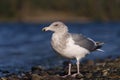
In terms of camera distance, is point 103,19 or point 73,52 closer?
point 73,52

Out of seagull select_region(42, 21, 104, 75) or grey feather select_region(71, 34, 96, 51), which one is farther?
grey feather select_region(71, 34, 96, 51)

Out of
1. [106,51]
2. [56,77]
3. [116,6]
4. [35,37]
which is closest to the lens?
[56,77]

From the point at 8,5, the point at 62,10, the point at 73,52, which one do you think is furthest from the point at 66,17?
the point at 73,52

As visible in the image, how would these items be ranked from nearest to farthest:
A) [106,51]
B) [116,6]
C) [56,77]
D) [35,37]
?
1. [56,77]
2. [106,51]
3. [35,37]
4. [116,6]

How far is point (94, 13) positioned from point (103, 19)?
5.31ft

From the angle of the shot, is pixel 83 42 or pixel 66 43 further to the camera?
pixel 83 42

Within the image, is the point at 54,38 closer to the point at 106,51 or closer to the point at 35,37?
the point at 106,51

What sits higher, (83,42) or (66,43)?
(83,42)

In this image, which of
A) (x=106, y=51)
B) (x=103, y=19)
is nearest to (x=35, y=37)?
(x=106, y=51)

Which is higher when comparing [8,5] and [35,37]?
[8,5]

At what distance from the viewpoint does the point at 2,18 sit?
5453 centimetres

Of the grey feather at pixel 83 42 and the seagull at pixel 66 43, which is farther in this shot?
the grey feather at pixel 83 42

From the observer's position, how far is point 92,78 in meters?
12.1

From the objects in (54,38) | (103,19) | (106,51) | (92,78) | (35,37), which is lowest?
(92,78)
